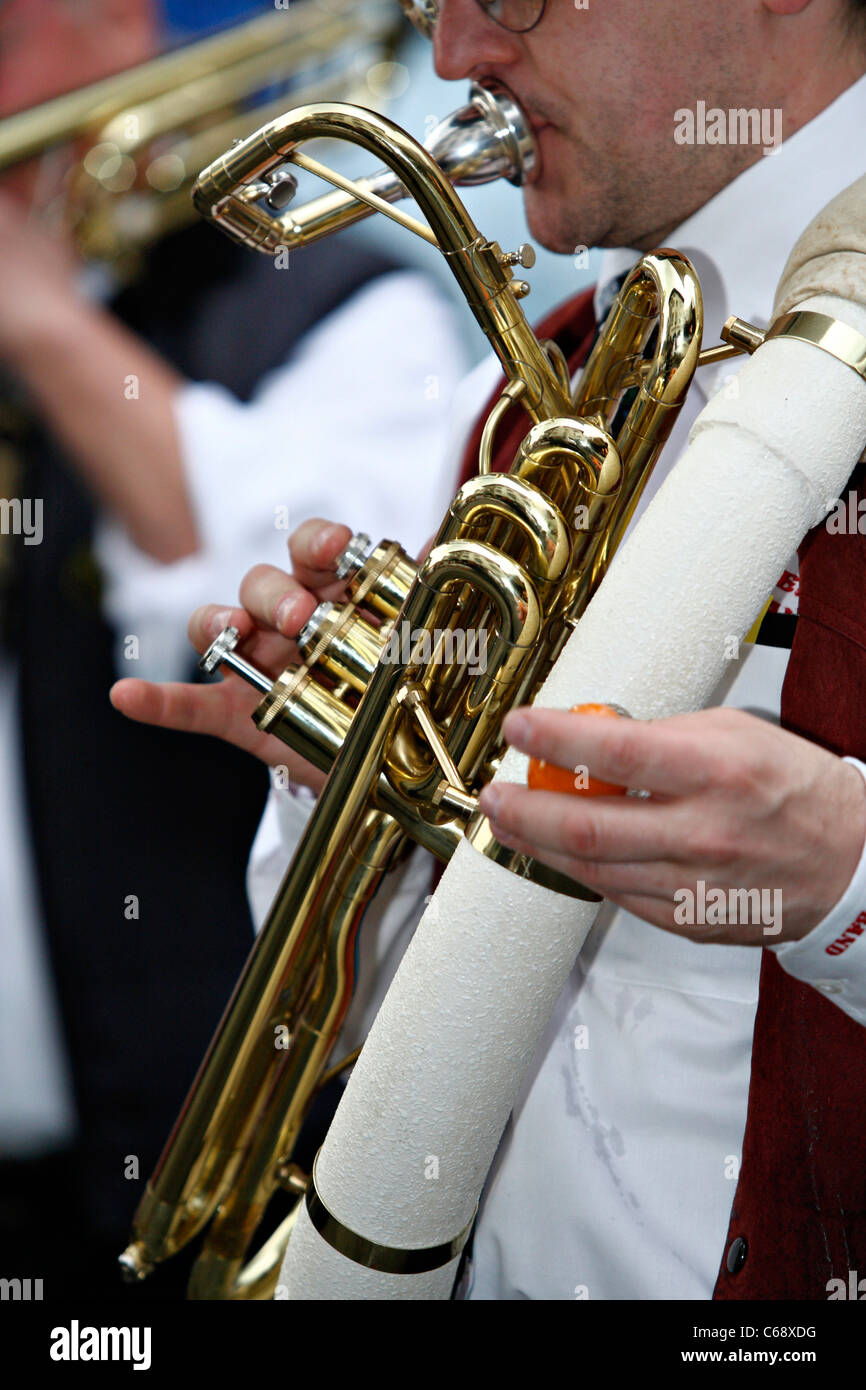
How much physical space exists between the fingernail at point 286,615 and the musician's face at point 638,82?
303 mm

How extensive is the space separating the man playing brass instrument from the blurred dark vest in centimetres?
54

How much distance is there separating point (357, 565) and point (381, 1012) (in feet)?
0.90

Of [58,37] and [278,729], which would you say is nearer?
[278,729]

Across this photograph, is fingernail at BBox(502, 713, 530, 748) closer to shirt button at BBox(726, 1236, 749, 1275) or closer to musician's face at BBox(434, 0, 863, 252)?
shirt button at BBox(726, 1236, 749, 1275)

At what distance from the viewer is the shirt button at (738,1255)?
57 cm

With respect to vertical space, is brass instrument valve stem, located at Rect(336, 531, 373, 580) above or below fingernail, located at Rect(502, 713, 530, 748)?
above

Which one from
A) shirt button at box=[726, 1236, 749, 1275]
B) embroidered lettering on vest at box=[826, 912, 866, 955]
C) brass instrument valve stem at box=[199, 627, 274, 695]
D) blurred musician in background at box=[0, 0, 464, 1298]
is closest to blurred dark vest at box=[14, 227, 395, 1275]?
blurred musician in background at box=[0, 0, 464, 1298]

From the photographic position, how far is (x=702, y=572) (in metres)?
0.45

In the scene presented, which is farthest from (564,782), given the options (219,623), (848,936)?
(219,623)

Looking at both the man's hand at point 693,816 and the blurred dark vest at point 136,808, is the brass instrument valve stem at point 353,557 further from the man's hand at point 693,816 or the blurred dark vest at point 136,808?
the blurred dark vest at point 136,808

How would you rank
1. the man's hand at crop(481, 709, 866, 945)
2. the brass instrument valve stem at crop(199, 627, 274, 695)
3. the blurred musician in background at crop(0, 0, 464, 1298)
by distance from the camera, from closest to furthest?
the man's hand at crop(481, 709, 866, 945) → the brass instrument valve stem at crop(199, 627, 274, 695) → the blurred musician in background at crop(0, 0, 464, 1298)

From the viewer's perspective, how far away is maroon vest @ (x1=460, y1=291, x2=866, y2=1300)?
22.5 inches
